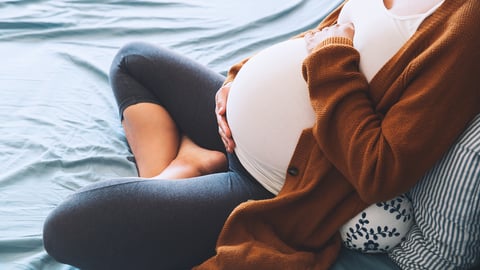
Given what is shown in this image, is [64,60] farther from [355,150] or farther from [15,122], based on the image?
[355,150]

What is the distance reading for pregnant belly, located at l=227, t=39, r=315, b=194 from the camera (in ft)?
2.77

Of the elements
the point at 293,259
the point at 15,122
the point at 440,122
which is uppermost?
the point at 440,122

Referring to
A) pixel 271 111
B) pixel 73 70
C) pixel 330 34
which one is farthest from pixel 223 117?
pixel 73 70

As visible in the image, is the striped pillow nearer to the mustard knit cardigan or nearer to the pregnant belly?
the mustard knit cardigan

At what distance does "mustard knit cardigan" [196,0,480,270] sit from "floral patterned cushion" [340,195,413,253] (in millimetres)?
20

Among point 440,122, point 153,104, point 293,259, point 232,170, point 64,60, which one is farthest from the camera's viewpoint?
point 64,60

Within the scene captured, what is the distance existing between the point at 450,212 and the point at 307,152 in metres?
0.24

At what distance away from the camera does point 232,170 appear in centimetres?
94

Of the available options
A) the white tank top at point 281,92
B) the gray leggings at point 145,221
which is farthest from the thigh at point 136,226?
the white tank top at point 281,92

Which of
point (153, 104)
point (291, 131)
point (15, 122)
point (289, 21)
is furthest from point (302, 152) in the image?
point (289, 21)

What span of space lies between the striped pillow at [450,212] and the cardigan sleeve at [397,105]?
0.03m

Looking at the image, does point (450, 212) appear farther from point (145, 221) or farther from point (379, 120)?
point (145, 221)

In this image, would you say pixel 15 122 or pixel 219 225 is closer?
pixel 219 225

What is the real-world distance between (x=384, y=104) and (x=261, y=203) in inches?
10.4
